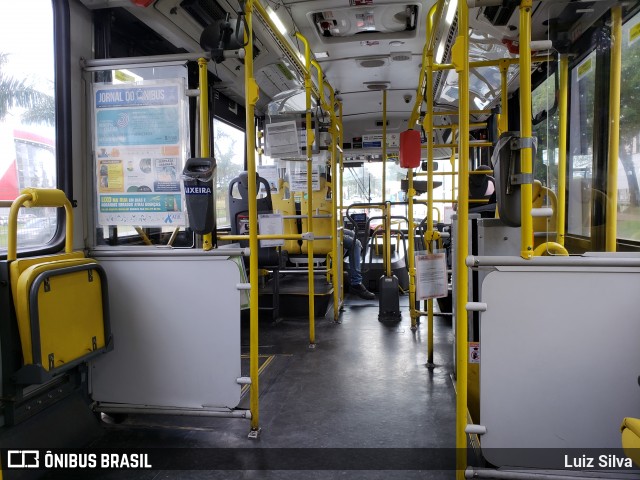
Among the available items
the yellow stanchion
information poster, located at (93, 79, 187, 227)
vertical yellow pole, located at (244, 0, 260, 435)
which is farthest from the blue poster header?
the yellow stanchion

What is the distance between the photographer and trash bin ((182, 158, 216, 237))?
235 centimetres

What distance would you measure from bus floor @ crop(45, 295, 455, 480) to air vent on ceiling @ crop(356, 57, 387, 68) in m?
2.98

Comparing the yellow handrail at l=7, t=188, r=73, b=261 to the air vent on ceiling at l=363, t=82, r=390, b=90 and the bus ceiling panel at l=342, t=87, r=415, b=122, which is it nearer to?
the air vent on ceiling at l=363, t=82, r=390, b=90

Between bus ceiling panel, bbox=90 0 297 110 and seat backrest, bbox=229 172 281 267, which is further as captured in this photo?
seat backrest, bbox=229 172 281 267

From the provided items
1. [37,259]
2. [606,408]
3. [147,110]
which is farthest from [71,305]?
[606,408]

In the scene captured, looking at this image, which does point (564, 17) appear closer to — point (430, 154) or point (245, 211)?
point (430, 154)

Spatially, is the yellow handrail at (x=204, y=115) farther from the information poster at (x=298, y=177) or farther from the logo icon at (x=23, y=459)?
the information poster at (x=298, y=177)

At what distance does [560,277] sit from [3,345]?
241cm

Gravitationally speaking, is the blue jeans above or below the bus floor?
above

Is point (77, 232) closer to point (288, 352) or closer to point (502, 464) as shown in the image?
point (288, 352)

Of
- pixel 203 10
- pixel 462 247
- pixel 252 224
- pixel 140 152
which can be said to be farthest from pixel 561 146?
pixel 203 10

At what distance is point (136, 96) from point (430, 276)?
2.20 meters

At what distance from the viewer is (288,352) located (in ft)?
13.3

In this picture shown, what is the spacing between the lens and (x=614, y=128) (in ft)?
8.39
